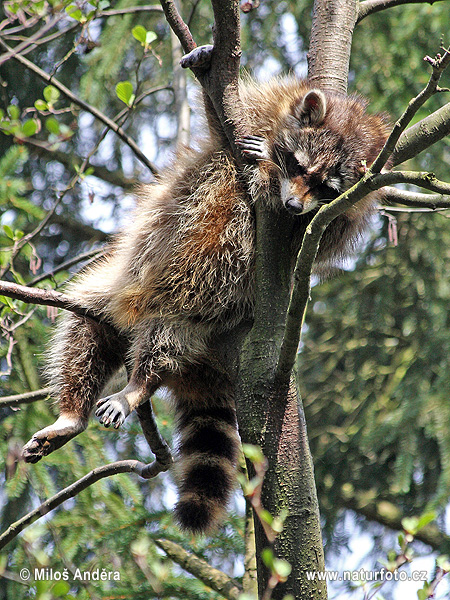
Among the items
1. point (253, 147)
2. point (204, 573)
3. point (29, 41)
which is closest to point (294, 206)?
point (253, 147)

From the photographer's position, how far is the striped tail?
2.33m

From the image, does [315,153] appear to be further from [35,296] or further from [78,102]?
[78,102]

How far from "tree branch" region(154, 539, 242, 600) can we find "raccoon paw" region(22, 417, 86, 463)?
58cm

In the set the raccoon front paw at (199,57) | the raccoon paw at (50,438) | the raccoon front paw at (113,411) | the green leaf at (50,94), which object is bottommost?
the raccoon paw at (50,438)

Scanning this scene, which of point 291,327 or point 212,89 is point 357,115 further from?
point 291,327

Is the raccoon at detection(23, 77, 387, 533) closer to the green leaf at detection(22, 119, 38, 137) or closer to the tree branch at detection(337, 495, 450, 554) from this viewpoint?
the green leaf at detection(22, 119, 38, 137)

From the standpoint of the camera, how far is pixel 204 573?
2.62 meters

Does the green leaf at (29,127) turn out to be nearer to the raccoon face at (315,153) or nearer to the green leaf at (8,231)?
the green leaf at (8,231)

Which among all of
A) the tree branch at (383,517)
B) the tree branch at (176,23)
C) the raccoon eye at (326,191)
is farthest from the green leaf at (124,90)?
the tree branch at (383,517)

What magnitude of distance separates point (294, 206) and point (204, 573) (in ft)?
4.97

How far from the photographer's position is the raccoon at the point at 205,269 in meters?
2.43

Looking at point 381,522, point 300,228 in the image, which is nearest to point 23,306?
point 300,228

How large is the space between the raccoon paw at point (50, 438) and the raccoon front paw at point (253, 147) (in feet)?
3.99

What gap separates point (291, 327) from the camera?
5.59ft
